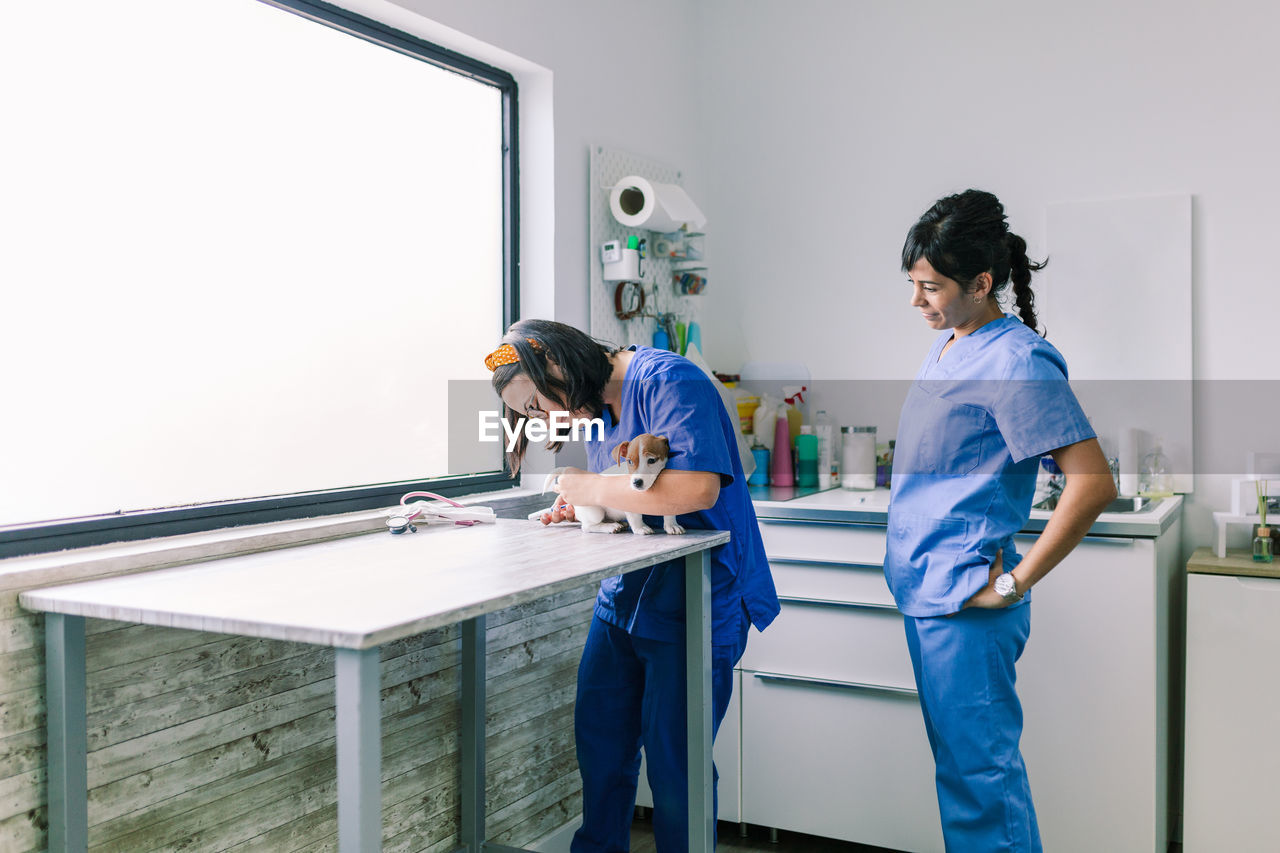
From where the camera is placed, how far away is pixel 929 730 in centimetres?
190

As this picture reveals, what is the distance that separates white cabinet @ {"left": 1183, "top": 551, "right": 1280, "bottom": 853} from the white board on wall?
0.49 metres

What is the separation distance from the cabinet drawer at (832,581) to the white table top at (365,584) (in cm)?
77

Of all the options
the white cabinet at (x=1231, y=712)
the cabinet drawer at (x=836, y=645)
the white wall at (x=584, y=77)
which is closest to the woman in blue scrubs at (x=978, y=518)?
the cabinet drawer at (x=836, y=645)

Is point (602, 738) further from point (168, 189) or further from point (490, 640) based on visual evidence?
point (168, 189)

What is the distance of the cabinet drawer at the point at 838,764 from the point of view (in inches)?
93.4

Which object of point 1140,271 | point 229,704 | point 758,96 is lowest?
point 229,704

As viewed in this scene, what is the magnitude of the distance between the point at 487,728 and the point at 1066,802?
1.35m

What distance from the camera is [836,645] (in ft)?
8.07

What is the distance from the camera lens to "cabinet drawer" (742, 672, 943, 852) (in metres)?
2.37

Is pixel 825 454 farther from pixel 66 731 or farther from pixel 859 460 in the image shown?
pixel 66 731

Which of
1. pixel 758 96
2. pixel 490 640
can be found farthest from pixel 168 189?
pixel 758 96

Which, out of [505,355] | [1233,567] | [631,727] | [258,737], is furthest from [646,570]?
[1233,567]

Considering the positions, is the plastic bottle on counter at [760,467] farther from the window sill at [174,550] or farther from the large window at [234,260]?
the window sill at [174,550]

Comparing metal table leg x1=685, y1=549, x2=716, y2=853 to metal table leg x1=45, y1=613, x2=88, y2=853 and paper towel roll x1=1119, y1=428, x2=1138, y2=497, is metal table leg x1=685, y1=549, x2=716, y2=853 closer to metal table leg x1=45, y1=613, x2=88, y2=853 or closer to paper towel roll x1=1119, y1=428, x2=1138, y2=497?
metal table leg x1=45, y1=613, x2=88, y2=853
